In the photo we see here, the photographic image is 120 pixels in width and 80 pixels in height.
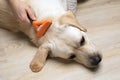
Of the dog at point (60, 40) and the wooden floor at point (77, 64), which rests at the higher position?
the dog at point (60, 40)

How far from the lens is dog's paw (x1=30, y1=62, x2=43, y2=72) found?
141cm

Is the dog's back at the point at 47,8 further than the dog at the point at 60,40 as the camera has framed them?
Yes

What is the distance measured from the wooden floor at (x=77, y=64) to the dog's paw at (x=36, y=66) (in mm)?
25

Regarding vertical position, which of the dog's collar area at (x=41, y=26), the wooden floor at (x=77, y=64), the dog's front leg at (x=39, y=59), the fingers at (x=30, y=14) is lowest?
the wooden floor at (x=77, y=64)

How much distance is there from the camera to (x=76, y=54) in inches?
55.0

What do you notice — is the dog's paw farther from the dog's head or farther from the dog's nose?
the dog's nose

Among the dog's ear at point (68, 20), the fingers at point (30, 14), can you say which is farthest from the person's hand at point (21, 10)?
the dog's ear at point (68, 20)

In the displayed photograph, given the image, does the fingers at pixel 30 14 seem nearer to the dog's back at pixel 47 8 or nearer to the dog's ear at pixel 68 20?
the dog's back at pixel 47 8

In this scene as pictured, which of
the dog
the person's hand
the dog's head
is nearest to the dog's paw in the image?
the dog

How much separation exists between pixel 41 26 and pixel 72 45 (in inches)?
→ 8.8

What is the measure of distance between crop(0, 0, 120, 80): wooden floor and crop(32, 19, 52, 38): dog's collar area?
167mm

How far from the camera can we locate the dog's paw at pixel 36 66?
1.41m

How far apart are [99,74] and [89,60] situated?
11cm

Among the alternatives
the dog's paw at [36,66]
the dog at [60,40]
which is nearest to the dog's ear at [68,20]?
the dog at [60,40]
